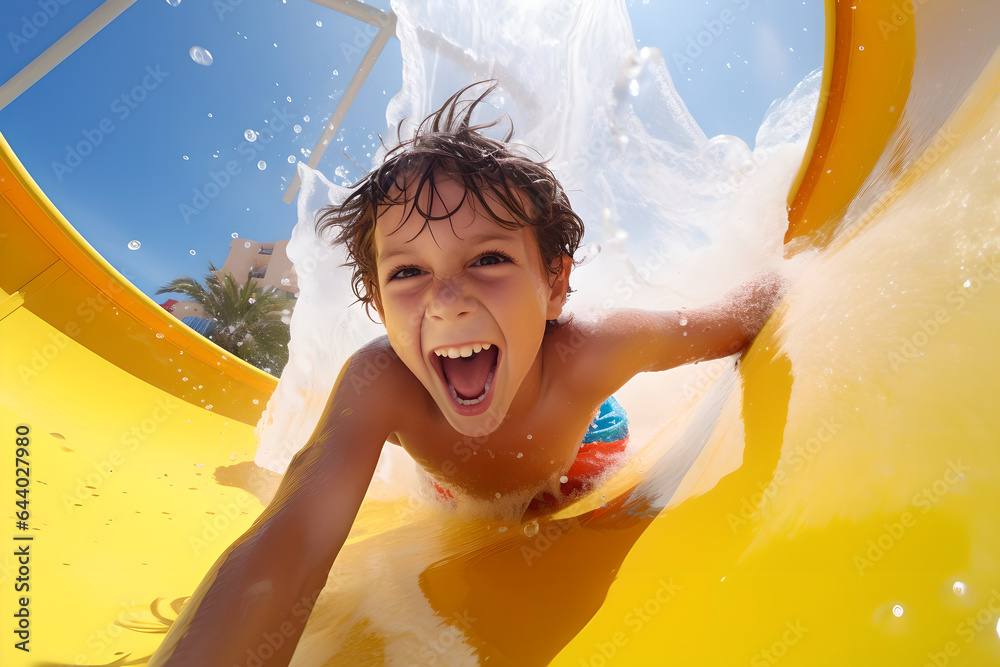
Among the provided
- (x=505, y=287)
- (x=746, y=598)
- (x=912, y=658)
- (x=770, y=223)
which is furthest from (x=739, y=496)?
(x=770, y=223)

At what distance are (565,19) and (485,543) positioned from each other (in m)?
1.91

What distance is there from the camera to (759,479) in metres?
0.76

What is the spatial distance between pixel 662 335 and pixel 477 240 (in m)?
0.61

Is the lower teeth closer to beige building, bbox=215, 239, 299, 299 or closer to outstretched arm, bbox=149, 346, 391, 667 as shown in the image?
outstretched arm, bbox=149, 346, 391, 667

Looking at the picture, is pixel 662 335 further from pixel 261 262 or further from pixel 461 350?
pixel 261 262

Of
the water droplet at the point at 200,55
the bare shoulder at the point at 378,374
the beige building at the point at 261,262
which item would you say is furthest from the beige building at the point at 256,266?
the bare shoulder at the point at 378,374

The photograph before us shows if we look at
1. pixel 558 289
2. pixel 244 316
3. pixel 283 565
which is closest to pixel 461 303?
pixel 558 289

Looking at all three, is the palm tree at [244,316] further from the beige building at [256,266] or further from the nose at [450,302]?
the nose at [450,302]

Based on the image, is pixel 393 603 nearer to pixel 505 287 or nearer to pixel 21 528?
pixel 505 287

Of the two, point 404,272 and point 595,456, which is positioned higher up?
point 404,272

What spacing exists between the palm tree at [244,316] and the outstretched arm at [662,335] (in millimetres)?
1501

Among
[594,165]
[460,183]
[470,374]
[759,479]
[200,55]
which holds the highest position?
[200,55]

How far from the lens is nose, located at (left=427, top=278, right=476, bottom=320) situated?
101 centimetres

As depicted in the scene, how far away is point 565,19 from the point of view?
2.09 meters
